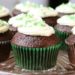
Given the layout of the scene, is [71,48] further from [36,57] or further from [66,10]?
[66,10]

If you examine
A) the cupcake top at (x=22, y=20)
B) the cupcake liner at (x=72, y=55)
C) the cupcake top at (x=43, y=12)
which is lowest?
the cupcake liner at (x=72, y=55)

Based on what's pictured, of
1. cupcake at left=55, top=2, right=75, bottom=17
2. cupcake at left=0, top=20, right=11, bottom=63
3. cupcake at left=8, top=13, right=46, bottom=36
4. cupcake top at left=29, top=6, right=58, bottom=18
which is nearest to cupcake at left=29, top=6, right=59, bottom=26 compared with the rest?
cupcake top at left=29, top=6, right=58, bottom=18

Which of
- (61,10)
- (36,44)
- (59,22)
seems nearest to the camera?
(36,44)

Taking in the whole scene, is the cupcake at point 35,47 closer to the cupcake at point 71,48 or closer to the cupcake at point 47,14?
the cupcake at point 71,48

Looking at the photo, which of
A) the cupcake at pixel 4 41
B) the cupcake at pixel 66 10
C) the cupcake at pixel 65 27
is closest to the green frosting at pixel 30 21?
the cupcake at pixel 4 41

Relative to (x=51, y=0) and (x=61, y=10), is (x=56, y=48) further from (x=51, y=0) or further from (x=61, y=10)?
(x=51, y=0)

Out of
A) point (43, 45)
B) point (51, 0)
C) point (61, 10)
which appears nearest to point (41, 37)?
point (43, 45)

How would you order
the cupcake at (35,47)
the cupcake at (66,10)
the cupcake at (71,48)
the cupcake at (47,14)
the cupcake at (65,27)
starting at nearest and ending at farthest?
the cupcake at (35,47), the cupcake at (71,48), the cupcake at (65,27), the cupcake at (47,14), the cupcake at (66,10)
